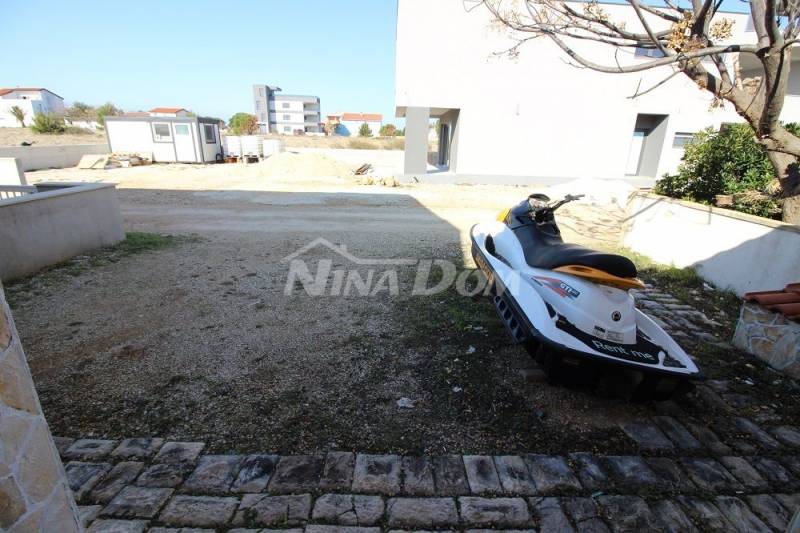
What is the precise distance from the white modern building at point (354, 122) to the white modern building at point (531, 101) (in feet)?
189

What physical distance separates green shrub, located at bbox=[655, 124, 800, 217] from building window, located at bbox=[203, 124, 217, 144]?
70.9 feet

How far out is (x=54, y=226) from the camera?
5.38m

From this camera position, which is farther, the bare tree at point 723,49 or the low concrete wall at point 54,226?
the low concrete wall at point 54,226

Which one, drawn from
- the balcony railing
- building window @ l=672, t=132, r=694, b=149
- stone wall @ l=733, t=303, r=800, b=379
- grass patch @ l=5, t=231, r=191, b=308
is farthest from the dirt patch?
stone wall @ l=733, t=303, r=800, b=379

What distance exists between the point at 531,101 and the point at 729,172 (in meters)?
10.7

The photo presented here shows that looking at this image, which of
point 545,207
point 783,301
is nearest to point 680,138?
point 783,301

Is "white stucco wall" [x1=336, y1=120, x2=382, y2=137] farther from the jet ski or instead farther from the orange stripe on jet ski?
the orange stripe on jet ski

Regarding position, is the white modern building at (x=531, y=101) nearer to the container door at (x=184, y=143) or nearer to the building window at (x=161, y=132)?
the container door at (x=184, y=143)

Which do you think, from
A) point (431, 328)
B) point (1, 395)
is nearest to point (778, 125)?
point (431, 328)

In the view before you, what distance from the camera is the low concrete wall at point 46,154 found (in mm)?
17020

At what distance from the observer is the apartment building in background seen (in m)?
73.5

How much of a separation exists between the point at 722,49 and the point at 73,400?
5908mm

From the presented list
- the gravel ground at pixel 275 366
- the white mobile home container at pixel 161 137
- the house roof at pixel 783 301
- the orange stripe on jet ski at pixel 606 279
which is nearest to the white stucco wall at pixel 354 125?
the white mobile home container at pixel 161 137

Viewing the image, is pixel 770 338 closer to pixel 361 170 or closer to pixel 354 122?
pixel 361 170
